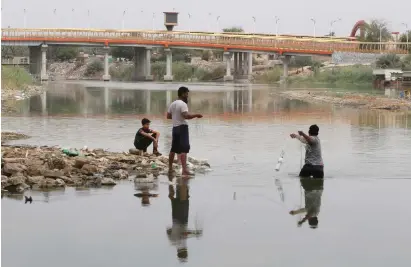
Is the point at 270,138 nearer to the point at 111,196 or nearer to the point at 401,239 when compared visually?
the point at 111,196

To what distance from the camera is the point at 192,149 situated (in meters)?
21.6

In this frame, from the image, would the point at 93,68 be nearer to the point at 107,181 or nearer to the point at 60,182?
the point at 107,181

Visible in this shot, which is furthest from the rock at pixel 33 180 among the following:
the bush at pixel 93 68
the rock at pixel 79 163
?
the bush at pixel 93 68

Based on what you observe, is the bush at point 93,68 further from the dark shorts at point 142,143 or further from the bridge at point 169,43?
the dark shorts at point 142,143

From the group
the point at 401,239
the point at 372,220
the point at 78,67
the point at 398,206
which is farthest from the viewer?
the point at 78,67

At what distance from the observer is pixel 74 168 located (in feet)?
51.1

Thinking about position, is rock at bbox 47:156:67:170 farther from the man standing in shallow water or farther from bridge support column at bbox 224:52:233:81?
bridge support column at bbox 224:52:233:81

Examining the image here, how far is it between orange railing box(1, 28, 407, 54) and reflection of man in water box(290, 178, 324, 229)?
103m

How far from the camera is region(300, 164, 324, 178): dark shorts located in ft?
52.7

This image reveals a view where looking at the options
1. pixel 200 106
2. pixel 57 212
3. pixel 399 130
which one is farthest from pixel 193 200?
pixel 200 106

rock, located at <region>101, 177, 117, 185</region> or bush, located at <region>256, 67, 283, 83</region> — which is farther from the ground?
bush, located at <region>256, 67, 283, 83</region>

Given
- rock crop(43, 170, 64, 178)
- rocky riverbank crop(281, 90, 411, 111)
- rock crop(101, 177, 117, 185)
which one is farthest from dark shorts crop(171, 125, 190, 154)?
rocky riverbank crop(281, 90, 411, 111)

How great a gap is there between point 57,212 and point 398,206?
4895 mm

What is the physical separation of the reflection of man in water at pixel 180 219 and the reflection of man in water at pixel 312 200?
1.54 m
